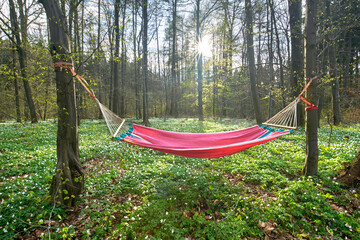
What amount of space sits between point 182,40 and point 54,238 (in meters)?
19.0

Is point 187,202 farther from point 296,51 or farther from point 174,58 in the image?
point 174,58

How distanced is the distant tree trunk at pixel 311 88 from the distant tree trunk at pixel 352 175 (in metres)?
0.34

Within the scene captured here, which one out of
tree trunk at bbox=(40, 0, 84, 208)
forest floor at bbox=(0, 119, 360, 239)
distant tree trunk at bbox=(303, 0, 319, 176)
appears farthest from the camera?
distant tree trunk at bbox=(303, 0, 319, 176)

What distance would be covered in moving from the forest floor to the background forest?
4.23 feet

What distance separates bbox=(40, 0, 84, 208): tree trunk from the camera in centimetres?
213

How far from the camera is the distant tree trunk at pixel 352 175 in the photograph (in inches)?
96.9

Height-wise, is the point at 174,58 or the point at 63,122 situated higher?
the point at 174,58

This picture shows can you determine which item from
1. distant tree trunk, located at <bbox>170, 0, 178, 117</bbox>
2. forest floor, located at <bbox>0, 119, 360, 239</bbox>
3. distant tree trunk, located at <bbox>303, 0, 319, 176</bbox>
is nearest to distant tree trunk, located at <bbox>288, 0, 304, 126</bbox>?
forest floor, located at <bbox>0, 119, 360, 239</bbox>

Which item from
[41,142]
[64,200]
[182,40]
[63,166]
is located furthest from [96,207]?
[182,40]

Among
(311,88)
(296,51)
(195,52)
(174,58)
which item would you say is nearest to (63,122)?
(311,88)

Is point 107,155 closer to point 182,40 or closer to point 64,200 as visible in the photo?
point 64,200

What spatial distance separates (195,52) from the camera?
11.8 metres

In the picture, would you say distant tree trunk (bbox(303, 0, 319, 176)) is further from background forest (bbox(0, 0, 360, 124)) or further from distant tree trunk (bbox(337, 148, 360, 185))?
background forest (bbox(0, 0, 360, 124))

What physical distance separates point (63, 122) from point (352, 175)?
416 cm
